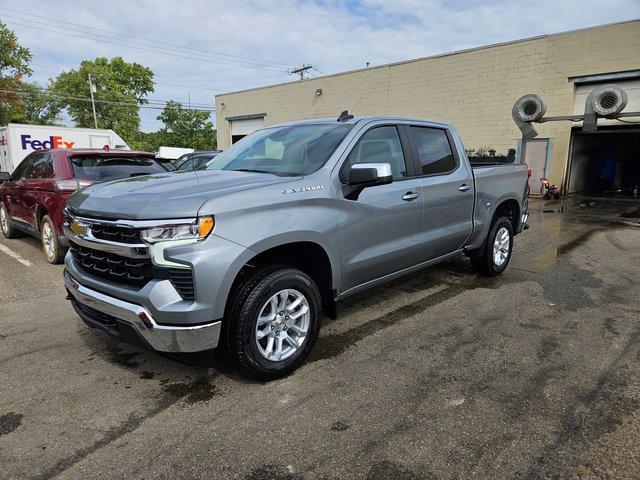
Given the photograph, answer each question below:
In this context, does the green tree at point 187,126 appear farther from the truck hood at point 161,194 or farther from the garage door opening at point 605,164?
the truck hood at point 161,194

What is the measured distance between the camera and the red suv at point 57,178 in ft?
20.3

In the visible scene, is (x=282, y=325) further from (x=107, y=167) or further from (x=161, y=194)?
(x=107, y=167)

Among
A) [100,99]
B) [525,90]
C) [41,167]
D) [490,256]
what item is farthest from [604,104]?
[100,99]

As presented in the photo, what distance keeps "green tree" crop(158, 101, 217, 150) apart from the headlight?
193ft

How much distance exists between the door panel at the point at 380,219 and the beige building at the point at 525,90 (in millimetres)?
14620

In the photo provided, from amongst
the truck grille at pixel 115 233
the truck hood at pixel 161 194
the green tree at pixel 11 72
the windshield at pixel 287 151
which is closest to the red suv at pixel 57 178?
the windshield at pixel 287 151

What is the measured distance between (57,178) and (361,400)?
5317mm

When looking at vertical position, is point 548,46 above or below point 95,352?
above

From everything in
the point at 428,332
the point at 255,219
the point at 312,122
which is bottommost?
the point at 428,332

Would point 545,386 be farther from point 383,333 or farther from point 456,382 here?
point 383,333

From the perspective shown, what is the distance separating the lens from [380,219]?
3.90 metres

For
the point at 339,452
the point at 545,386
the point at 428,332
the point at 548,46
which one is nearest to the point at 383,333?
the point at 428,332

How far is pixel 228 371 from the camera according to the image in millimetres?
3426

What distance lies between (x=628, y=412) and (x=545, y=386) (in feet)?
1.61
